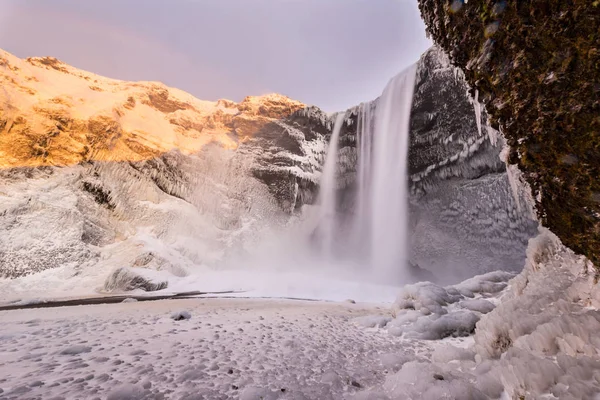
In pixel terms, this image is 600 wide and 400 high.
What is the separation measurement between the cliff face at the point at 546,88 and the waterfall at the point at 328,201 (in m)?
19.6

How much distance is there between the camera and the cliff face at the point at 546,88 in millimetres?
1234

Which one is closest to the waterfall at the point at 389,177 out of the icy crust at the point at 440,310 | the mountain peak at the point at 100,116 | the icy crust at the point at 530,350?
the mountain peak at the point at 100,116

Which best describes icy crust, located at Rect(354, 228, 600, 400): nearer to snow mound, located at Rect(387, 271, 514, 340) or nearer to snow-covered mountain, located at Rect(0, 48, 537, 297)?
snow mound, located at Rect(387, 271, 514, 340)

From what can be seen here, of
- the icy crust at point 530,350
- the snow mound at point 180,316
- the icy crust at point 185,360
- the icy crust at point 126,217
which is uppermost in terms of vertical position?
the icy crust at point 126,217

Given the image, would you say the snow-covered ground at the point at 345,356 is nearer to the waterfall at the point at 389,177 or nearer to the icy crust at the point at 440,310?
the icy crust at the point at 440,310

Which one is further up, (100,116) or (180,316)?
(100,116)

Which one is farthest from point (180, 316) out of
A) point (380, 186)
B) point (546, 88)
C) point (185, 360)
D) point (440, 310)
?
point (380, 186)

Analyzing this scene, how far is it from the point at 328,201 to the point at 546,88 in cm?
2058

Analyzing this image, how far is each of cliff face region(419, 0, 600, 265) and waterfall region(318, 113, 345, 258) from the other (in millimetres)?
19583

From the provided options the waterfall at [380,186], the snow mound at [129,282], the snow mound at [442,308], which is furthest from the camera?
the waterfall at [380,186]

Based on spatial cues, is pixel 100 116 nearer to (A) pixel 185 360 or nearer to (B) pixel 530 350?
(A) pixel 185 360

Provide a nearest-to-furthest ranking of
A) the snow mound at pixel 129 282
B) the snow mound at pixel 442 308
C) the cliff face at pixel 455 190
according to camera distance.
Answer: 1. the snow mound at pixel 442 308
2. the snow mound at pixel 129 282
3. the cliff face at pixel 455 190

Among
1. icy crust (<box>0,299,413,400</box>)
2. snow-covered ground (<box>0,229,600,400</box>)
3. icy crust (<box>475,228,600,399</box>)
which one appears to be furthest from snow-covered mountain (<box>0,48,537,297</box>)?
icy crust (<box>0,299,413,400</box>)

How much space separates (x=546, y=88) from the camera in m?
1.41
